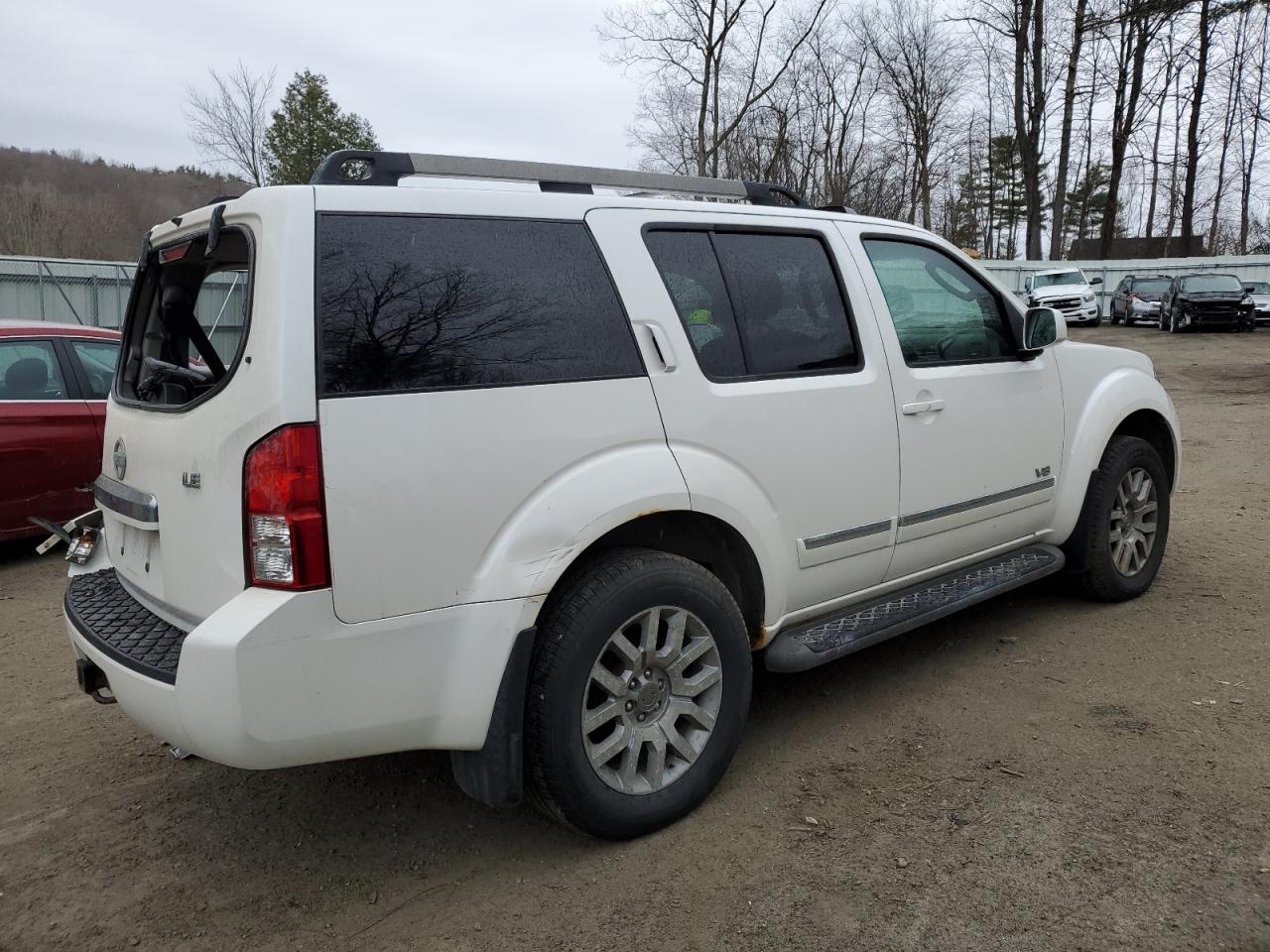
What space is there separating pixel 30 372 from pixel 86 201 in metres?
51.7

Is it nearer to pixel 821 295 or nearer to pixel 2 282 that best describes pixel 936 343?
pixel 821 295

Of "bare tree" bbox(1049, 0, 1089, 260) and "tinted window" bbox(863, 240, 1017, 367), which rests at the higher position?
"bare tree" bbox(1049, 0, 1089, 260)

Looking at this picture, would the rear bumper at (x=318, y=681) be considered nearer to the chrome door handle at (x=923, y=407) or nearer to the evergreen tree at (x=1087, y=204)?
the chrome door handle at (x=923, y=407)

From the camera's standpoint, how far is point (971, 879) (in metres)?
2.67

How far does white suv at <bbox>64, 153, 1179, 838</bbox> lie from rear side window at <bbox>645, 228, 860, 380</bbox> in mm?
13

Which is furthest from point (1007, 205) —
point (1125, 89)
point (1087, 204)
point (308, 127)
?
point (308, 127)

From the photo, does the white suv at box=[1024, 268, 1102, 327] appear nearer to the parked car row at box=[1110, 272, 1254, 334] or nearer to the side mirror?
the parked car row at box=[1110, 272, 1254, 334]

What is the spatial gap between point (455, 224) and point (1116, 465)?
3499 mm

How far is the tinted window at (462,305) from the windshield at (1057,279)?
29.2 meters

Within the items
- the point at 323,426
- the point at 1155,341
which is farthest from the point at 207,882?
the point at 1155,341

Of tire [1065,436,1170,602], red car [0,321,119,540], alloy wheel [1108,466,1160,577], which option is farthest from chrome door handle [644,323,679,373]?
red car [0,321,119,540]

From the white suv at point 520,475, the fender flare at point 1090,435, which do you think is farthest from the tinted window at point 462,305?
the fender flare at point 1090,435

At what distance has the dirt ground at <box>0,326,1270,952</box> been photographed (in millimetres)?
2553

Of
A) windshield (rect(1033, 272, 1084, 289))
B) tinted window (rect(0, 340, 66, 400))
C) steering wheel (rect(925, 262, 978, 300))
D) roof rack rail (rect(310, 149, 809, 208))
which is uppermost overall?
windshield (rect(1033, 272, 1084, 289))
